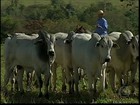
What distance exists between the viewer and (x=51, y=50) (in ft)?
30.8

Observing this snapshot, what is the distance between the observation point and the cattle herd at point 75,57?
9383mm

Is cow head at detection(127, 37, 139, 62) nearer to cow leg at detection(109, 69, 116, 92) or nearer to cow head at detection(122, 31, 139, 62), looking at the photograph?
cow head at detection(122, 31, 139, 62)

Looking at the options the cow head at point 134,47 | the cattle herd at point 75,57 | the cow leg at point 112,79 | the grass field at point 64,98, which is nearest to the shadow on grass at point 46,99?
the grass field at point 64,98

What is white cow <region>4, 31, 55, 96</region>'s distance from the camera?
9.65 m

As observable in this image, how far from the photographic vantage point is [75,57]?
10.0 meters

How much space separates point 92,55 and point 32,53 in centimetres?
143

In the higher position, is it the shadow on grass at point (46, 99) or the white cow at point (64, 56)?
the white cow at point (64, 56)

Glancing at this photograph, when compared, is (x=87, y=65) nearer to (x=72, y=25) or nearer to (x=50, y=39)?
(x=50, y=39)

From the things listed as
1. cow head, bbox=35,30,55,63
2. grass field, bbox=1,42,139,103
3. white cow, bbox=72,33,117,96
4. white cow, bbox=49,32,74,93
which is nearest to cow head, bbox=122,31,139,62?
white cow, bbox=72,33,117,96

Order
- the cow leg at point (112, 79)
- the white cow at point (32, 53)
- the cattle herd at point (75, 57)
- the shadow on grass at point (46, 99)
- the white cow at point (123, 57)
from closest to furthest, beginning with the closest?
the shadow on grass at point (46, 99), the cattle herd at point (75, 57), the white cow at point (32, 53), the white cow at point (123, 57), the cow leg at point (112, 79)

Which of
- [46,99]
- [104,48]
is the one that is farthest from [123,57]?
[46,99]

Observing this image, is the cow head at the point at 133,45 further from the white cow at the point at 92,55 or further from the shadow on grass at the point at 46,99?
the shadow on grass at the point at 46,99

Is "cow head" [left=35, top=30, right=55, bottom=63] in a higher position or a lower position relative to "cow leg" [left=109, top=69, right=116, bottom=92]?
higher

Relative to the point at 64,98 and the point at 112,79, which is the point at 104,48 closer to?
the point at 64,98
